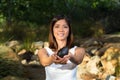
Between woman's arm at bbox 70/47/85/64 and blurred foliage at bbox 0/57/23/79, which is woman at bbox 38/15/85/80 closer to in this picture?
woman's arm at bbox 70/47/85/64

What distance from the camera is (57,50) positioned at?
2.99 meters

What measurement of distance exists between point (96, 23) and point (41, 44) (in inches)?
209

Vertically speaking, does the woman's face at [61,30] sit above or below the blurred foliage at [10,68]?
above

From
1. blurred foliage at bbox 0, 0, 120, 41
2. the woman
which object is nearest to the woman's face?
the woman

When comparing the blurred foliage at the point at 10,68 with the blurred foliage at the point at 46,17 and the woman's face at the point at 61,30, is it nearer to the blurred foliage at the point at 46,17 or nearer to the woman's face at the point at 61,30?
the woman's face at the point at 61,30

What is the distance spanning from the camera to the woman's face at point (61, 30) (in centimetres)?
300

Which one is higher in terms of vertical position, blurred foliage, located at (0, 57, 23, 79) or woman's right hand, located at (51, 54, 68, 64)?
woman's right hand, located at (51, 54, 68, 64)

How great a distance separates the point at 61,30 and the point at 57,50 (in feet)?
0.49

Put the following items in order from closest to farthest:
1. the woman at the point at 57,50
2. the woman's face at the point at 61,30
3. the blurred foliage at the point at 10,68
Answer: the woman at the point at 57,50 < the woman's face at the point at 61,30 < the blurred foliage at the point at 10,68

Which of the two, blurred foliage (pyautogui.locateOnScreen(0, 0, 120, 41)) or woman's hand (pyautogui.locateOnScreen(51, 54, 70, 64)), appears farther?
blurred foliage (pyautogui.locateOnScreen(0, 0, 120, 41))

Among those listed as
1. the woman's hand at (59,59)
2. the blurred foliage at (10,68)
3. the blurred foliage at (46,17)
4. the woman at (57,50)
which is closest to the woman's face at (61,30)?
the woman at (57,50)

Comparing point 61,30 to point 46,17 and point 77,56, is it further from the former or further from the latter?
point 46,17

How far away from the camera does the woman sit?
289 centimetres

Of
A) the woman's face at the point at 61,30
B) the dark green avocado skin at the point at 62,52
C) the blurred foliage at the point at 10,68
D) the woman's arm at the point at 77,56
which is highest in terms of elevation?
the woman's face at the point at 61,30
